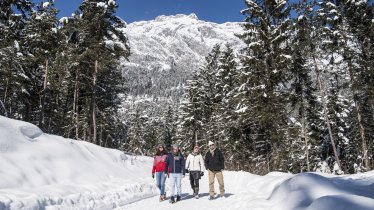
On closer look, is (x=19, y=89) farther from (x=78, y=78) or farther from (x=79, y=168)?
(x=79, y=168)

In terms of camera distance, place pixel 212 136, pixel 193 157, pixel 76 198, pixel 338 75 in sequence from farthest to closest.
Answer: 1. pixel 212 136
2. pixel 338 75
3. pixel 193 157
4. pixel 76 198

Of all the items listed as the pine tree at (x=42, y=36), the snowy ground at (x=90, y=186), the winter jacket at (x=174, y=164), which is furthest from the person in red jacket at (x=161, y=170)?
the pine tree at (x=42, y=36)

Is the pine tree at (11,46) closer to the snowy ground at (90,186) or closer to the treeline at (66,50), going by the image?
the treeline at (66,50)

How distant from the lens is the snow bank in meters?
9.43

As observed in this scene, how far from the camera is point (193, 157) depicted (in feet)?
46.4

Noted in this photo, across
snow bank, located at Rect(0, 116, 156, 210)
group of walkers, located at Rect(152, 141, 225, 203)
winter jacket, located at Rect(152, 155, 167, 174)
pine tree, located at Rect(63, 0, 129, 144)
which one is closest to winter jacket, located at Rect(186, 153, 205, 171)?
group of walkers, located at Rect(152, 141, 225, 203)

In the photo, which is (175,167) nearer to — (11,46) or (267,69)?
(267,69)

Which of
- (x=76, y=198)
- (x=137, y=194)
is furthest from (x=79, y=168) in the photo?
(x=76, y=198)

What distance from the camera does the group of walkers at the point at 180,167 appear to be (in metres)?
13.3

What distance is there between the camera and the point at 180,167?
13.6 m

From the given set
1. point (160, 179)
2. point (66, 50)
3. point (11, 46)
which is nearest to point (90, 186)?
point (160, 179)

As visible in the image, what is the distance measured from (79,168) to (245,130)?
19.6 m

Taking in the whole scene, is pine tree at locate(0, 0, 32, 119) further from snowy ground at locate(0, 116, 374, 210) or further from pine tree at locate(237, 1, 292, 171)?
pine tree at locate(237, 1, 292, 171)

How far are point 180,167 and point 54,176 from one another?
172 inches
